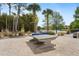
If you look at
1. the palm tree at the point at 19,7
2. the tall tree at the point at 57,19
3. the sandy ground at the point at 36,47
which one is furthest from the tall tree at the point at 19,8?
the tall tree at the point at 57,19

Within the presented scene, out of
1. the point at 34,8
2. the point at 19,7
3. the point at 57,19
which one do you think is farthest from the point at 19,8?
the point at 57,19

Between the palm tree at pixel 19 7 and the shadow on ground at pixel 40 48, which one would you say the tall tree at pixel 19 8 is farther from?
the shadow on ground at pixel 40 48

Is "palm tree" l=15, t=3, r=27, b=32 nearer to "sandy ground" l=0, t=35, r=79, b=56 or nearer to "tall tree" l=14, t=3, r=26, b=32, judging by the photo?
"tall tree" l=14, t=3, r=26, b=32

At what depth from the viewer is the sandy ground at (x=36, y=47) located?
8.52ft

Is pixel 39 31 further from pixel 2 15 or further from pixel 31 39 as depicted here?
pixel 2 15

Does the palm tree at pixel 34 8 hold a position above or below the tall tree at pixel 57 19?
above

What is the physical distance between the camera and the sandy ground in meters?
2.60

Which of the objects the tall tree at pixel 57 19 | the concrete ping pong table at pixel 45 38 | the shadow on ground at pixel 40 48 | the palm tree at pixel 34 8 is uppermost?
the palm tree at pixel 34 8

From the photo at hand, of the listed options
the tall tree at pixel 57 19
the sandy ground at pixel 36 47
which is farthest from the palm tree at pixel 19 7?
the tall tree at pixel 57 19

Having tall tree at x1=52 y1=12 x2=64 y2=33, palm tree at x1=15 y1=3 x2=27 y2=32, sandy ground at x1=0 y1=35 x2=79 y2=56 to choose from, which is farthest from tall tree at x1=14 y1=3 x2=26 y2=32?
tall tree at x1=52 y1=12 x2=64 y2=33

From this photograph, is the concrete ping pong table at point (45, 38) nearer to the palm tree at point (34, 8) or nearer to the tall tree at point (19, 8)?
the palm tree at point (34, 8)

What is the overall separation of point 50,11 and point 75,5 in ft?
0.84

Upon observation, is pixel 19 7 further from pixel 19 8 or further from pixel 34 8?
pixel 34 8

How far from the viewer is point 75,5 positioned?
8.46ft
